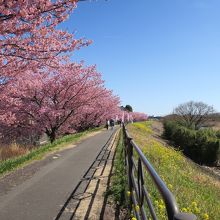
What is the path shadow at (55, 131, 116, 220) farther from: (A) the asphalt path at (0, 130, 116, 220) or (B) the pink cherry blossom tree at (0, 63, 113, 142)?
(B) the pink cherry blossom tree at (0, 63, 113, 142)

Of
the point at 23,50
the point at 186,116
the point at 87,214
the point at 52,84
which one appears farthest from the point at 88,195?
the point at 186,116

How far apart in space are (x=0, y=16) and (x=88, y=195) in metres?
4.00

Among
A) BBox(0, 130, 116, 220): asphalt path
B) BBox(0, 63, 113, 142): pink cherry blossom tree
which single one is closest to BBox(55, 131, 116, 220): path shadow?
BBox(0, 130, 116, 220): asphalt path

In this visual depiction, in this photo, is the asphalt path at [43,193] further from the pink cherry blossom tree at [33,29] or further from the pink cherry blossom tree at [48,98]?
the pink cherry blossom tree at [48,98]

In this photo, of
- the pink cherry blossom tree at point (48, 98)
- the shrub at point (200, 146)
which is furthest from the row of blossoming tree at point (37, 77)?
the shrub at point (200, 146)

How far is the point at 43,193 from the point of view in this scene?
7.59m

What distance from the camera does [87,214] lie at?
601 centimetres

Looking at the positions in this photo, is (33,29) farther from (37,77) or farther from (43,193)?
(37,77)

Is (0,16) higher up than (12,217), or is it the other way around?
(0,16)

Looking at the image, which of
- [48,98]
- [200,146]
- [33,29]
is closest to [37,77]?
[48,98]

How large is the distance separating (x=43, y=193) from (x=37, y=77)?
1594 cm

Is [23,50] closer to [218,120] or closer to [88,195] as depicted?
[88,195]

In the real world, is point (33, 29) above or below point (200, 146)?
above

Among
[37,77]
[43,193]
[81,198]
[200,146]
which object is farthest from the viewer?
[200,146]
